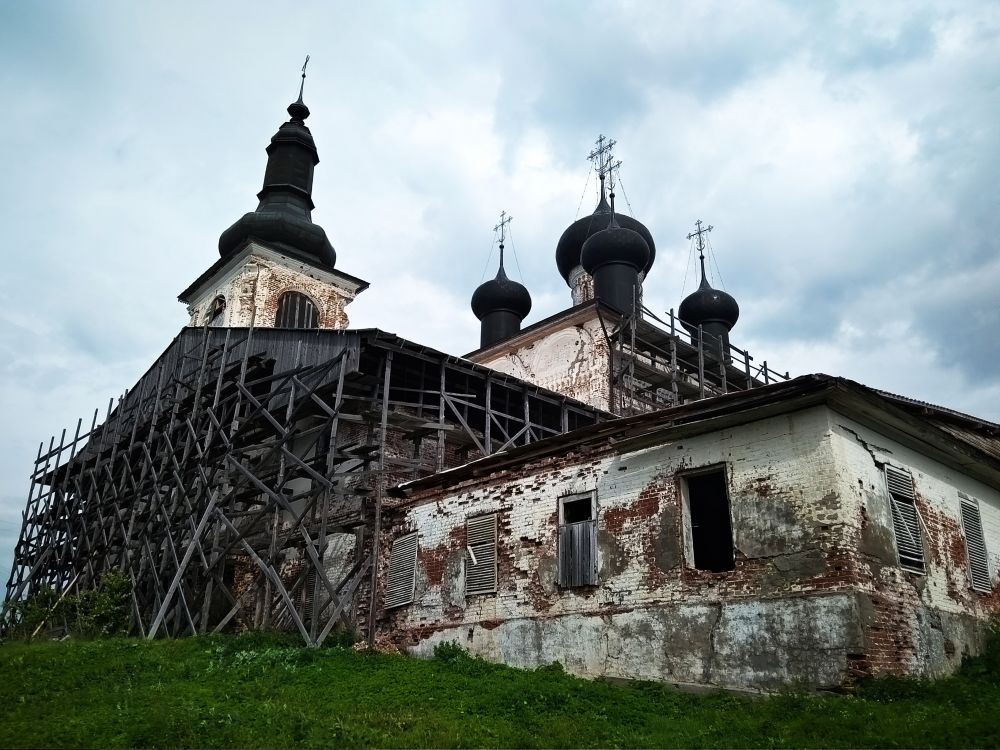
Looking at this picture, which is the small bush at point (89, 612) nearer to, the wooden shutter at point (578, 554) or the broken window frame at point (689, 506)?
the wooden shutter at point (578, 554)

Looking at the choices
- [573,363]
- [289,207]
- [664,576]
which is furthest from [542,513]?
[289,207]

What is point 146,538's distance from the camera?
721 inches

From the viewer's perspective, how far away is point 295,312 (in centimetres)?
2755

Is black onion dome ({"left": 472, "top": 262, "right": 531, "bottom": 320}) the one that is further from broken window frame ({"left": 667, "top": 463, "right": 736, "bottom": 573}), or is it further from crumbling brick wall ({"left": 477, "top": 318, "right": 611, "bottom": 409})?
broken window frame ({"left": 667, "top": 463, "right": 736, "bottom": 573})

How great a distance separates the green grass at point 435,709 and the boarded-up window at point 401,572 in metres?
1.96

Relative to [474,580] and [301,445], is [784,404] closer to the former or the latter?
[474,580]

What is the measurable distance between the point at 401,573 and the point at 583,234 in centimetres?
2190

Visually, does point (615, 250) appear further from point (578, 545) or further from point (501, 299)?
point (578, 545)

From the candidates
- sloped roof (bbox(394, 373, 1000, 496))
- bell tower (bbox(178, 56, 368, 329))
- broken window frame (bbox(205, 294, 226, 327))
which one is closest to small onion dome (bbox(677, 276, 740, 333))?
bell tower (bbox(178, 56, 368, 329))

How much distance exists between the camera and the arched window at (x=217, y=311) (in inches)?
1092

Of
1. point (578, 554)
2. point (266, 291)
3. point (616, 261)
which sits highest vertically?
point (616, 261)

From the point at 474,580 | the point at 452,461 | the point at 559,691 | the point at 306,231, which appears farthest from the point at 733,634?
the point at 306,231

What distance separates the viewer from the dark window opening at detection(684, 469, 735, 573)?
36.0 ft

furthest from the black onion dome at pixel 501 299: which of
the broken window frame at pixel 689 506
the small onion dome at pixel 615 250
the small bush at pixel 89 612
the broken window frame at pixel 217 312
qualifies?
the broken window frame at pixel 689 506
